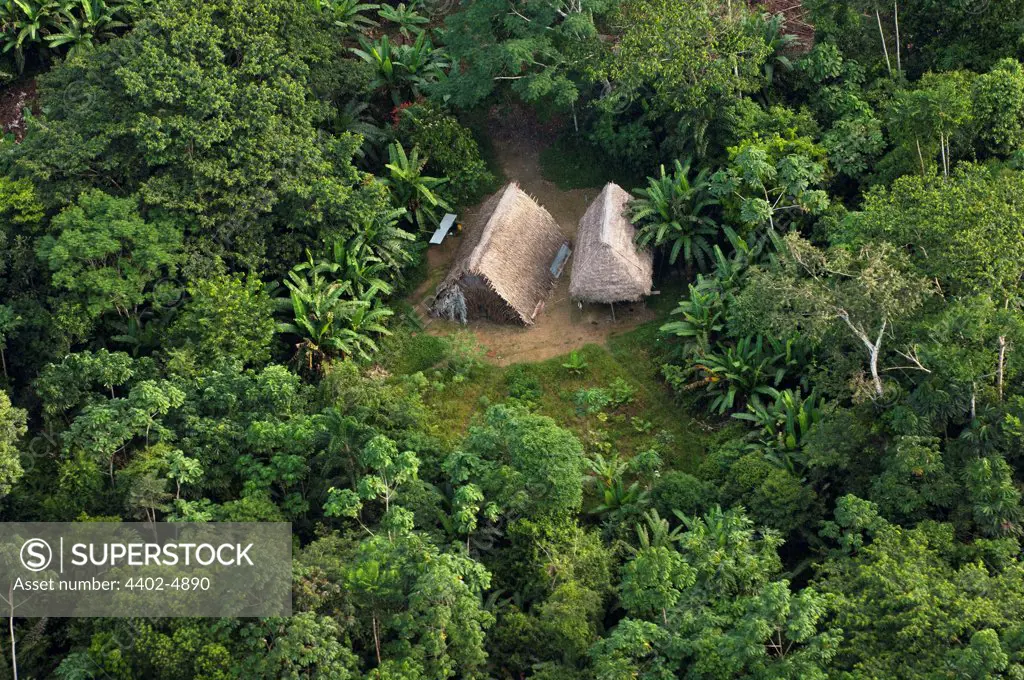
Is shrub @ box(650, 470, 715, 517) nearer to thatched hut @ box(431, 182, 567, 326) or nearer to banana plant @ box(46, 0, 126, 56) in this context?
thatched hut @ box(431, 182, 567, 326)

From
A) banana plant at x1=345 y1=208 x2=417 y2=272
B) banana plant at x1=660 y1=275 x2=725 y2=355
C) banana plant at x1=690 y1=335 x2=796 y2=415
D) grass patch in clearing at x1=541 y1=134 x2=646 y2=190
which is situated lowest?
banana plant at x1=690 y1=335 x2=796 y2=415

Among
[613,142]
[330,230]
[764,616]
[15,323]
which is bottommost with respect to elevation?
[764,616]

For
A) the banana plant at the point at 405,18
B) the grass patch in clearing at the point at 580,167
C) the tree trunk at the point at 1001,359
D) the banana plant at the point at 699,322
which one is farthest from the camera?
the banana plant at the point at 405,18

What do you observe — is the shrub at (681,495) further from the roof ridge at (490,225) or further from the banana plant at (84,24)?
the banana plant at (84,24)

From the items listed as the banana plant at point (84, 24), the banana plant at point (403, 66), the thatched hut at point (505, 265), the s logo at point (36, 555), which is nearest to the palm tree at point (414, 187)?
the thatched hut at point (505, 265)

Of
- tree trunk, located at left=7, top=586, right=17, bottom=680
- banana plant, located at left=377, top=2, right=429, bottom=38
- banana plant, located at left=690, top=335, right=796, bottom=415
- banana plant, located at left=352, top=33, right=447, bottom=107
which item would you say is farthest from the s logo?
banana plant, located at left=377, top=2, right=429, bottom=38

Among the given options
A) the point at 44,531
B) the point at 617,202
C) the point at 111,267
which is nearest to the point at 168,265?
the point at 111,267

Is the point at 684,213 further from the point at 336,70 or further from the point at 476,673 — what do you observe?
the point at 476,673
